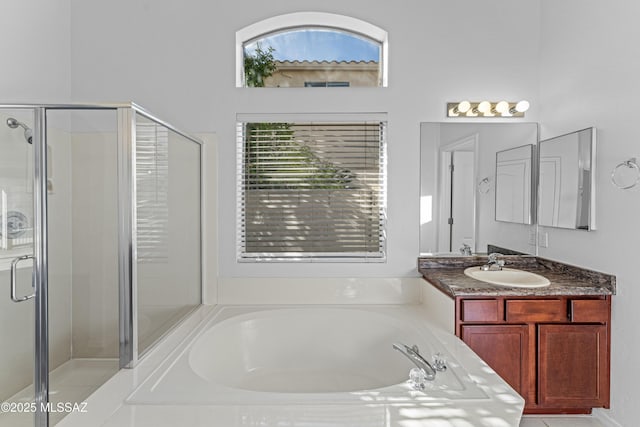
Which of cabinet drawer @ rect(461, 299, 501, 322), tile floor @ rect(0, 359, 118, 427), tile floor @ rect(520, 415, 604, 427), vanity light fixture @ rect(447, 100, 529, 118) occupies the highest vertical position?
vanity light fixture @ rect(447, 100, 529, 118)

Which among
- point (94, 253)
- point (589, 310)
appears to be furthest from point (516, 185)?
point (94, 253)

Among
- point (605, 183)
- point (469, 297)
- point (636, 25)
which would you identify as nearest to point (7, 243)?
point (469, 297)

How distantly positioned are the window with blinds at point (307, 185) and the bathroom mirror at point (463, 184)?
0.32 meters

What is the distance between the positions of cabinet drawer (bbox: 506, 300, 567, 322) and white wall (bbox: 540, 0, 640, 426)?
292 mm

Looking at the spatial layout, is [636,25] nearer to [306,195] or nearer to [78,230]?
[306,195]

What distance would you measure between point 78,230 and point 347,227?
1.74m

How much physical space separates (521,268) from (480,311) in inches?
34.4

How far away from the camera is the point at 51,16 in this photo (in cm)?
272

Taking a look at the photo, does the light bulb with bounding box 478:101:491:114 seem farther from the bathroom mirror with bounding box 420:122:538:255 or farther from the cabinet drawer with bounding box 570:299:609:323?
the cabinet drawer with bounding box 570:299:609:323

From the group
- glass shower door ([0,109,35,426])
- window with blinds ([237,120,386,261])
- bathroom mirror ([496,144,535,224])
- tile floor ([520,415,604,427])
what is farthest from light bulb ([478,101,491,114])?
glass shower door ([0,109,35,426])

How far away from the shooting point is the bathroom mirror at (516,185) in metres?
2.90

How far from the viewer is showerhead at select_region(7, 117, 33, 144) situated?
6.84 ft

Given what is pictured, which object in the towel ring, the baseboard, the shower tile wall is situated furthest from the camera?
the shower tile wall

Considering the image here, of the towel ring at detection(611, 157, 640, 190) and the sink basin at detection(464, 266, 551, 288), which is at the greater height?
the towel ring at detection(611, 157, 640, 190)
